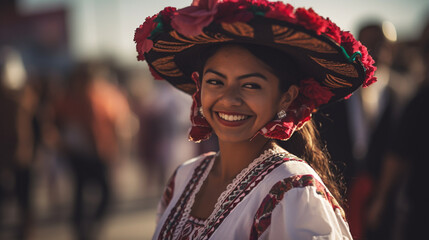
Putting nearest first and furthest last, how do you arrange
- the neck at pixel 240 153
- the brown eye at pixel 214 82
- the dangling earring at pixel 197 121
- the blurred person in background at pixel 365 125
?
the brown eye at pixel 214 82 < the neck at pixel 240 153 < the dangling earring at pixel 197 121 < the blurred person in background at pixel 365 125

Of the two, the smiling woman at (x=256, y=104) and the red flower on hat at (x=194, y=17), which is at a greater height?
the red flower on hat at (x=194, y=17)

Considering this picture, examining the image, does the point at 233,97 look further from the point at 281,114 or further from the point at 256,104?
the point at 281,114

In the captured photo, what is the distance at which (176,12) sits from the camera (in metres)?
1.93

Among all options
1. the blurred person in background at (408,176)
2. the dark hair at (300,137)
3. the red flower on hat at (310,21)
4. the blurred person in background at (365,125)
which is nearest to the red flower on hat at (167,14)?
the dark hair at (300,137)

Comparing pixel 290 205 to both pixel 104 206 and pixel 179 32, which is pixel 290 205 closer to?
pixel 179 32

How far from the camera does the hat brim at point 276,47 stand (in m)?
1.85

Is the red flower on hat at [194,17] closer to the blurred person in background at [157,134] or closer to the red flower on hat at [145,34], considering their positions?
the red flower on hat at [145,34]

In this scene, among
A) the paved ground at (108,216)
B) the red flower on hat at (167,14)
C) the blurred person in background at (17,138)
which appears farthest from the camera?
the paved ground at (108,216)

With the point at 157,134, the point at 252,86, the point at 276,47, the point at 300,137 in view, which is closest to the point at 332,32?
the point at 276,47

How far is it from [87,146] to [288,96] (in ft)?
13.3

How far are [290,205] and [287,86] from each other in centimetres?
52

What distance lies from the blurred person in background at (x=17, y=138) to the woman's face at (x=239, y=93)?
3.99 m

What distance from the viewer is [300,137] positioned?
7.66ft

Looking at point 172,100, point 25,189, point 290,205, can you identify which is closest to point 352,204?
point 290,205
